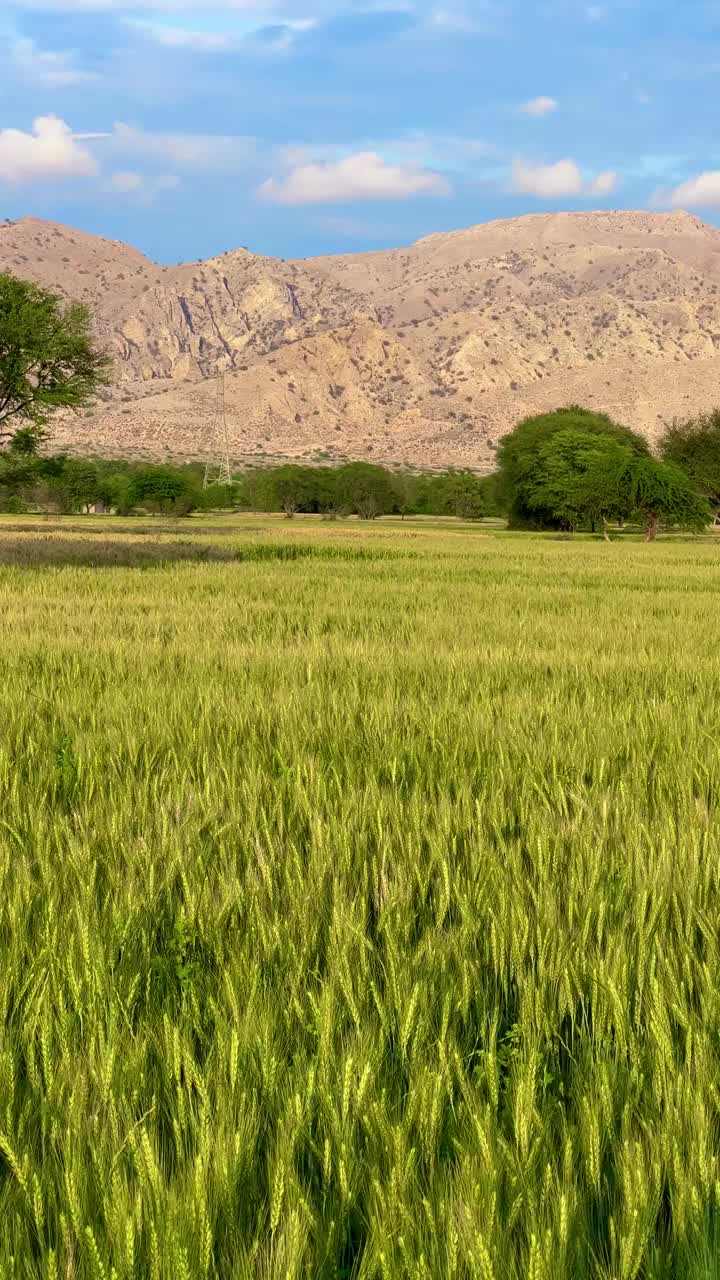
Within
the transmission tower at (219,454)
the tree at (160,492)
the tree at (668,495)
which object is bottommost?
the tree at (668,495)

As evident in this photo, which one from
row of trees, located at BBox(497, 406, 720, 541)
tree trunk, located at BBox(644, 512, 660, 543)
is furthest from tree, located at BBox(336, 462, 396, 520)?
tree trunk, located at BBox(644, 512, 660, 543)

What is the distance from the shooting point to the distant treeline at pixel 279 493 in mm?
100625

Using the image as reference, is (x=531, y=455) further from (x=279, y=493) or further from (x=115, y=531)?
(x=279, y=493)

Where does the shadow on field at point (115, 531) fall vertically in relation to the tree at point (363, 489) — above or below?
below

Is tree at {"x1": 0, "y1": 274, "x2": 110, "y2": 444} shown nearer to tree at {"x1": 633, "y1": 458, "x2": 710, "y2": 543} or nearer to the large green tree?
tree at {"x1": 633, "y1": 458, "x2": 710, "y2": 543}

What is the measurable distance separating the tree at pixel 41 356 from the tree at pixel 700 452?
65.7 m

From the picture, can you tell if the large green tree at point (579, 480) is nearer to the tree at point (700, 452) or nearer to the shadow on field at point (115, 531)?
the tree at point (700, 452)

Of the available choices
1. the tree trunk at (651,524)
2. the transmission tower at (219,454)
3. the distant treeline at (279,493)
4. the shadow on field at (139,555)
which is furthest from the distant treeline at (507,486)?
the shadow on field at (139,555)

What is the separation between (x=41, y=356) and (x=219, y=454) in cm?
15200

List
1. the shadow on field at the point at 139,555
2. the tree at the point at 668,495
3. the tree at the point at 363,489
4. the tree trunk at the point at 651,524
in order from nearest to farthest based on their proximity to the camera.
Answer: the shadow on field at the point at 139,555, the tree at the point at 668,495, the tree trunk at the point at 651,524, the tree at the point at 363,489

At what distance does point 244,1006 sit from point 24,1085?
0.45 m

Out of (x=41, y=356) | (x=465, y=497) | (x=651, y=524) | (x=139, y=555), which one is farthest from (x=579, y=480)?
(x=465, y=497)

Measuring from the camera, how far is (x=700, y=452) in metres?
83.6

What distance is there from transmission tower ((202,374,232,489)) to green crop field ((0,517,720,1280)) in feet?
382
